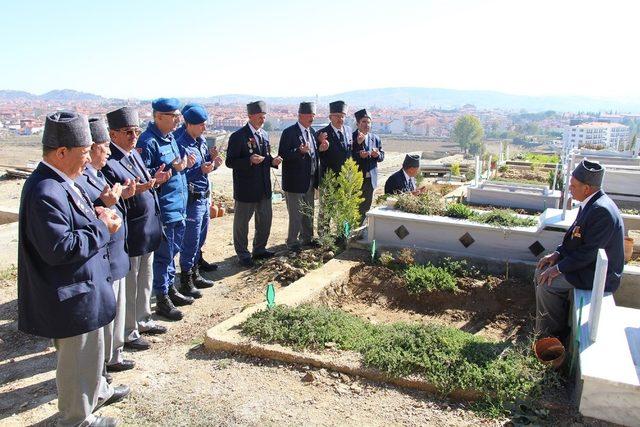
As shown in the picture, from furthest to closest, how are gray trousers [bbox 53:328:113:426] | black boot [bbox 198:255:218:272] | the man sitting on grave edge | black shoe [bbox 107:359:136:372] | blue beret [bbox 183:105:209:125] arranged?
the man sitting on grave edge, black boot [bbox 198:255:218:272], blue beret [bbox 183:105:209:125], black shoe [bbox 107:359:136:372], gray trousers [bbox 53:328:113:426]

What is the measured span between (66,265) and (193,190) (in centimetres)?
284

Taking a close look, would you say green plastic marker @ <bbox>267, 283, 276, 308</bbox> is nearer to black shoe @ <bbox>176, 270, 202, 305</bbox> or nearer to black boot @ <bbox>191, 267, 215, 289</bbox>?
black shoe @ <bbox>176, 270, 202, 305</bbox>

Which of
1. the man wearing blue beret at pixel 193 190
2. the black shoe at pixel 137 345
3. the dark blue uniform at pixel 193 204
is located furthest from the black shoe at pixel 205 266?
the black shoe at pixel 137 345

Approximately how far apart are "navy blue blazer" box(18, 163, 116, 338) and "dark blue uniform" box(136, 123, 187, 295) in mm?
1840

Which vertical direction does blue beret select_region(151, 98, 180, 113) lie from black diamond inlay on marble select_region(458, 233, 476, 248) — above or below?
above

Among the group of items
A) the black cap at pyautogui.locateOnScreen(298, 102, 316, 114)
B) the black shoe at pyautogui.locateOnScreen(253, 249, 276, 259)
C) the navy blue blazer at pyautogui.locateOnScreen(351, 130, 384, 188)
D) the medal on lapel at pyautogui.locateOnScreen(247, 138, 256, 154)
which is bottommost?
the black shoe at pyautogui.locateOnScreen(253, 249, 276, 259)

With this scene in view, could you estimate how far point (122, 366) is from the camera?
4172 millimetres

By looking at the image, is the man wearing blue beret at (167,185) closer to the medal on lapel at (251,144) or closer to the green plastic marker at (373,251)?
the medal on lapel at (251,144)

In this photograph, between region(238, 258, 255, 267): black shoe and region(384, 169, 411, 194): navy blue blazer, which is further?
region(384, 169, 411, 194): navy blue blazer

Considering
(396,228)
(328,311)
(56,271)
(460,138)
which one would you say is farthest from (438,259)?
(460,138)

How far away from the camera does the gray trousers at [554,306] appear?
462 centimetres

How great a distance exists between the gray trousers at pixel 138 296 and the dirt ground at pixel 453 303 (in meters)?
1.86

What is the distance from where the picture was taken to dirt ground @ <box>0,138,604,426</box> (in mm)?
3514

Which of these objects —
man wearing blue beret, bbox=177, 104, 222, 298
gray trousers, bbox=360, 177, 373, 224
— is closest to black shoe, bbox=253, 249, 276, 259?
man wearing blue beret, bbox=177, 104, 222, 298
